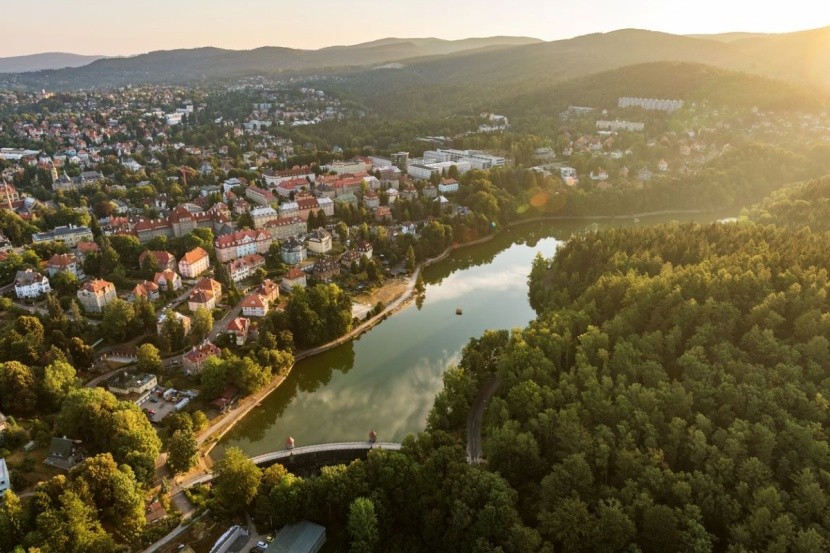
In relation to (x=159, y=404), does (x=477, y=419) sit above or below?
below

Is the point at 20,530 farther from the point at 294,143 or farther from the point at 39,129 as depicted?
the point at 39,129

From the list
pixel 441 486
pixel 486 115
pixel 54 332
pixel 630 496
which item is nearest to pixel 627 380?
pixel 630 496

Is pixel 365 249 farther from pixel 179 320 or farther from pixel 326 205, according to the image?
pixel 179 320

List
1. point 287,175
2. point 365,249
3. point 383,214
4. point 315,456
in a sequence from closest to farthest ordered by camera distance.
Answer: point 315,456 → point 365,249 → point 383,214 → point 287,175

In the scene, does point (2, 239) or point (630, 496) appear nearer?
point (630, 496)

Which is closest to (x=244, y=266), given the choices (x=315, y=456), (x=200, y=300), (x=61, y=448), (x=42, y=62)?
(x=200, y=300)

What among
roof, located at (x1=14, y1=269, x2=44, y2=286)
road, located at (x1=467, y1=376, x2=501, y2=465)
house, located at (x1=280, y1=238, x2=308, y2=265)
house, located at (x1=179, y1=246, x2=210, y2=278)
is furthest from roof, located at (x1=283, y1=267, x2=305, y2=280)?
road, located at (x1=467, y1=376, x2=501, y2=465)

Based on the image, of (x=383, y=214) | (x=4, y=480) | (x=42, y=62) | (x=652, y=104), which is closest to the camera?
(x=4, y=480)
